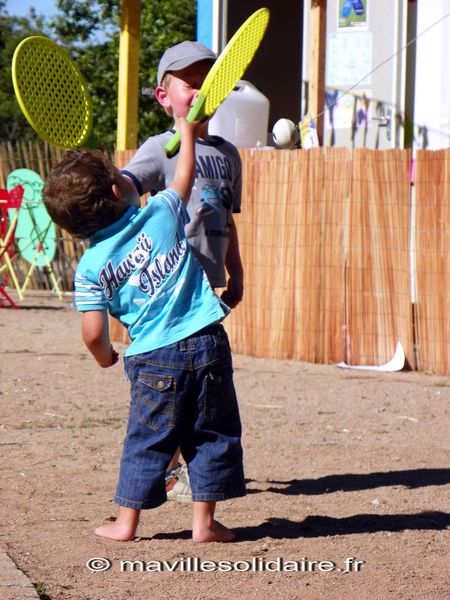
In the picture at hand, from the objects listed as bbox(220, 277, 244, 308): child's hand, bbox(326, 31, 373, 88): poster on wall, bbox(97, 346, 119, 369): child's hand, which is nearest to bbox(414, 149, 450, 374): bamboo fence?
bbox(326, 31, 373, 88): poster on wall

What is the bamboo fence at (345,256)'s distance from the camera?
7.60 m

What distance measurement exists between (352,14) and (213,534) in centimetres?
750

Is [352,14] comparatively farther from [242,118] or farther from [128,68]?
[128,68]

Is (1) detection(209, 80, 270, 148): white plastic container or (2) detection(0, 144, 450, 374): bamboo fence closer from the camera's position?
(2) detection(0, 144, 450, 374): bamboo fence

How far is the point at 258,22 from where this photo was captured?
12.7 feet

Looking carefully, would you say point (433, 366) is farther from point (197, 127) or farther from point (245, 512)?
point (197, 127)

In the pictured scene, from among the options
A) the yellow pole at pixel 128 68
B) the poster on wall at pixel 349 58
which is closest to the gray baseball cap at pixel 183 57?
the yellow pole at pixel 128 68

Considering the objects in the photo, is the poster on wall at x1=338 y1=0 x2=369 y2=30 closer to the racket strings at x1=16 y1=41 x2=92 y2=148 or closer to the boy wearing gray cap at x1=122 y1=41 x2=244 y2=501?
the boy wearing gray cap at x1=122 y1=41 x2=244 y2=501

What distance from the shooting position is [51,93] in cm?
372

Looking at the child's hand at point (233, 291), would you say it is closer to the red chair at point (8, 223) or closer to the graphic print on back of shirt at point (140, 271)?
the graphic print on back of shirt at point (140, 271)

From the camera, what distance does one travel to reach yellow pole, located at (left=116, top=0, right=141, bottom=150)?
8766 mm

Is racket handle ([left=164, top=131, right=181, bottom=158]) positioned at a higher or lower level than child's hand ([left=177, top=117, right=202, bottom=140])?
lower

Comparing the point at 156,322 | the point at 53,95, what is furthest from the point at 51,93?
the point at 156,322

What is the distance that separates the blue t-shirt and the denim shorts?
7 cm
